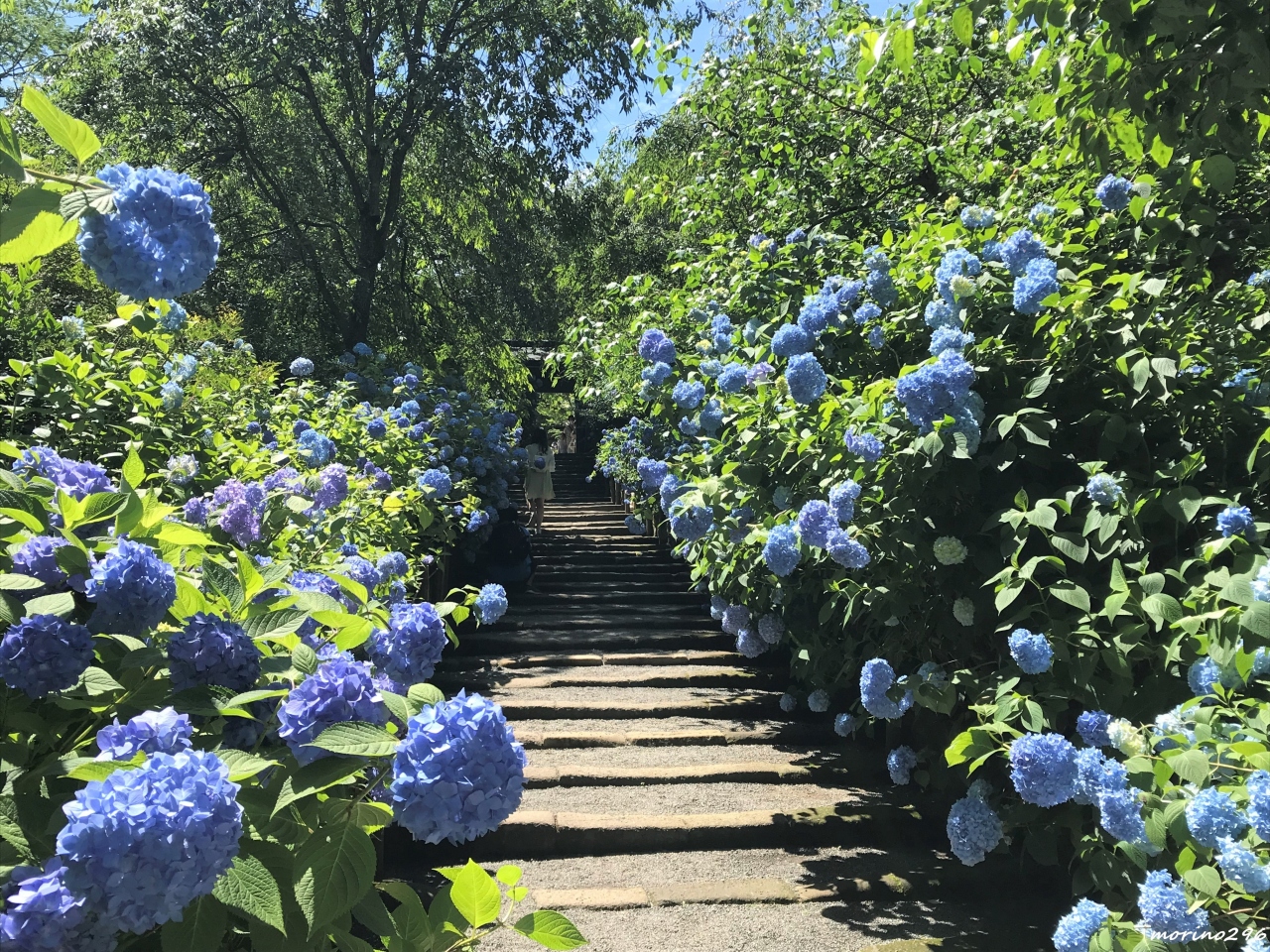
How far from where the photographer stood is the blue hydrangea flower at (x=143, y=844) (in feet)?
2.75

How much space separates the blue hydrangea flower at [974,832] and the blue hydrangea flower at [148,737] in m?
2.47

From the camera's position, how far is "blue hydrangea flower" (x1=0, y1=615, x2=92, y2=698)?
3.40 feet

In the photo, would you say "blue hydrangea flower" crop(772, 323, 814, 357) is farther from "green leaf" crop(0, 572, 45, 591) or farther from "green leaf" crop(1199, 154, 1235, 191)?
"green leaf" crop(0, 572, 45, 591)

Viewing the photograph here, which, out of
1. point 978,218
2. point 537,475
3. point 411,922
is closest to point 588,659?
point 978,218

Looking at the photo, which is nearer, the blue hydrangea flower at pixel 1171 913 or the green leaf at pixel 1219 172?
the blue hydrangea flower at pixel 1171 913

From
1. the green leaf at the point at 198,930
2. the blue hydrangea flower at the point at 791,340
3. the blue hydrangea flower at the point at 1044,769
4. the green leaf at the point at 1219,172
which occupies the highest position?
the green leaf at the point at 1219,172

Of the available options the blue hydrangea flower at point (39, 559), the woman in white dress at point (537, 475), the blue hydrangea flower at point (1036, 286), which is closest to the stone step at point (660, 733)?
the blue hydrangea flower at point (1036, 286)

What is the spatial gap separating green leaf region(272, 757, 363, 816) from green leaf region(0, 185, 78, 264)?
689 mm

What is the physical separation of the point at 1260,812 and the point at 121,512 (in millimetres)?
1791

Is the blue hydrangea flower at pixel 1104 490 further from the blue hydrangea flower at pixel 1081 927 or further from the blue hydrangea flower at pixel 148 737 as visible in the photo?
the blue hydrangea flower at pixel 148 737

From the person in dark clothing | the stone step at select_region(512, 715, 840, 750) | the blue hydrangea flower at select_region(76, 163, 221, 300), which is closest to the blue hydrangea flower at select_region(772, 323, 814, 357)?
the stone step at select_region(512, 715, 840, 750)

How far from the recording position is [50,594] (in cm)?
115

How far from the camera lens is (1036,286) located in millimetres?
2697

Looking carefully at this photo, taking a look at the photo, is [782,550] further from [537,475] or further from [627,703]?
[537,475]
